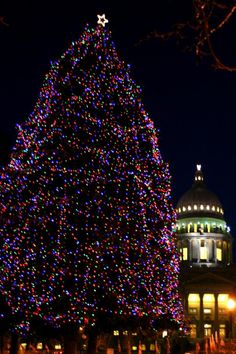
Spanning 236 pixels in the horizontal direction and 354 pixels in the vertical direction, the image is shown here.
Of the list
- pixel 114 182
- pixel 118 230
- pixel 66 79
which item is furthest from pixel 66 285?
pixel 66 79

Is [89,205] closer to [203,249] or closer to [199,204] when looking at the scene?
[203,249]

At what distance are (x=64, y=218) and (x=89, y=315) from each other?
14.1ft

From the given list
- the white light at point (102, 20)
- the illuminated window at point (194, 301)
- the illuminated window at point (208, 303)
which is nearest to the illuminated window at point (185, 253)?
the illuminated window at point (194, 301)

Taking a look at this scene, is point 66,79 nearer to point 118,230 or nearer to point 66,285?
point 118,230

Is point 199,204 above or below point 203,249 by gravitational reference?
above

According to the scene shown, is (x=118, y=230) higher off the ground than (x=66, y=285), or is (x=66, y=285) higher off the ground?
(x=118, y=230)

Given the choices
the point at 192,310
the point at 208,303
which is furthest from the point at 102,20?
the point at 208,303

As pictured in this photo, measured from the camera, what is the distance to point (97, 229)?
2761 cm

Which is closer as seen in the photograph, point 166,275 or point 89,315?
point 89,315

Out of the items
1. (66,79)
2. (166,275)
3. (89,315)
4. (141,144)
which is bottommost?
(89,315)

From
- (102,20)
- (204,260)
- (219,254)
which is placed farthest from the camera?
(219,254)

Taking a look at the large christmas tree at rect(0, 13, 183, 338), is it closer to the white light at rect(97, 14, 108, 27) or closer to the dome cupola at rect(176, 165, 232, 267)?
the white light at rect(97, 14, 108, 27)

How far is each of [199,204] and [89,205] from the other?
11483 cm

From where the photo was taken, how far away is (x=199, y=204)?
14100 cm
